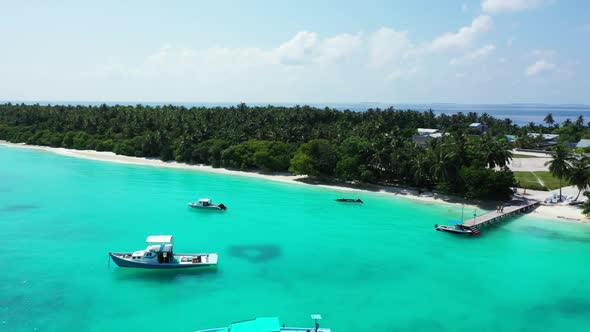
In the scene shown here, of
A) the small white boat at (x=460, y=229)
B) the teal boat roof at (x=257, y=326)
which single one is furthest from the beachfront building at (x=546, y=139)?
the teal boat roof at (x=257, y=326)

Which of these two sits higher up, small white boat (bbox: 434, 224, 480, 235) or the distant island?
the distant island

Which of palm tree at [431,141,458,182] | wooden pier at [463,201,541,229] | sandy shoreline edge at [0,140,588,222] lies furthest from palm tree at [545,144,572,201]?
palm tree at [431,141,458,182]

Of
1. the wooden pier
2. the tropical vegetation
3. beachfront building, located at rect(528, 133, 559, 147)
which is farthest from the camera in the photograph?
beachfront building, located at rect(528, 133, 559, 147)

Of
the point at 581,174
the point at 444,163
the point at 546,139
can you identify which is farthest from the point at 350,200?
the point at 546,139

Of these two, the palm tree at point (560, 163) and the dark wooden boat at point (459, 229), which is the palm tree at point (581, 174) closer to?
the palm tree at point (560, 163)

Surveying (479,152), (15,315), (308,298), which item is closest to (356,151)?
(479,152)

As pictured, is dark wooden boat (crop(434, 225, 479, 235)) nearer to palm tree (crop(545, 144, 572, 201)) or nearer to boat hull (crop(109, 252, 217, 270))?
palm tree (crop(545, 144, 572, 201))

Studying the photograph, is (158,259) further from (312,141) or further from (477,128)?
(477,128)
